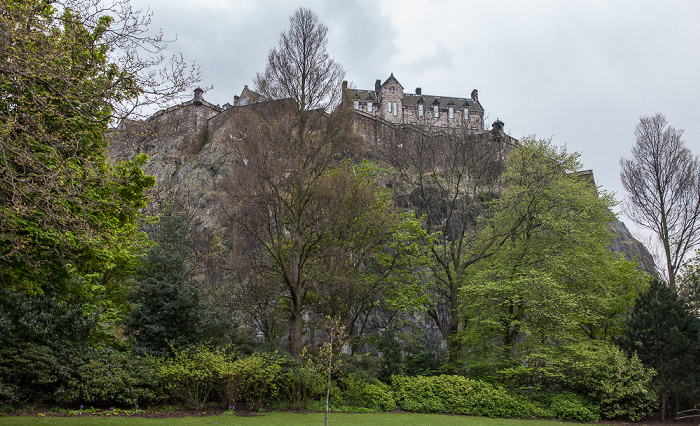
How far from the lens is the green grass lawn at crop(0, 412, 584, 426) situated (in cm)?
1057

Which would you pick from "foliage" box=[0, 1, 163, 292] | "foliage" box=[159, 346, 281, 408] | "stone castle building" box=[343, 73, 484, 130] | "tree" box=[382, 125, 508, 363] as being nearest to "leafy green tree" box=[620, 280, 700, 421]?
"tree" box=[382, 125, 508, 363]

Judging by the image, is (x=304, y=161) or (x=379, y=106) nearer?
(x=304, y=161)

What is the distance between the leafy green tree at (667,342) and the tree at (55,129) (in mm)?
17952

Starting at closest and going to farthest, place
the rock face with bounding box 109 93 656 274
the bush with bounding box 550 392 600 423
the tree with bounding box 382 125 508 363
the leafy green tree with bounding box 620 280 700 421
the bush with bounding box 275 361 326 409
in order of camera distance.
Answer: the bush with bounding box 275 361 326 409 < the leafy green tree with bounding box 620 280 700 421 < the bush with bounding box 550 392 600 423 < the tree with bounding box 382 125 508 363 < the rock face with bounding box 109 93 656 274

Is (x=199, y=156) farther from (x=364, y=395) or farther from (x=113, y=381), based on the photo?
(x=113, y=381)

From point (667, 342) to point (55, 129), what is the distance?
65.7 feet

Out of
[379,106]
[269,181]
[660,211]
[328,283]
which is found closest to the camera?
[269,181]

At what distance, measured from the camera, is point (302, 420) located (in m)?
13.7

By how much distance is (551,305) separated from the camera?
60.7 ft

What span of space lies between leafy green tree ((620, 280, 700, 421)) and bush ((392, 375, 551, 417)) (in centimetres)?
423

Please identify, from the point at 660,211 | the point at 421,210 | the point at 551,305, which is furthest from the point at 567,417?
the point at 421,210

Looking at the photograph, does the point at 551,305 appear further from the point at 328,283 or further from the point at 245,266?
the point at 245,266

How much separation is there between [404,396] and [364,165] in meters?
10.6

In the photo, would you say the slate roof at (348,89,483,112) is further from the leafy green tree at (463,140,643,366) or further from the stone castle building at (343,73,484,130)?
the leafy green tree at (463,140,643,366)
